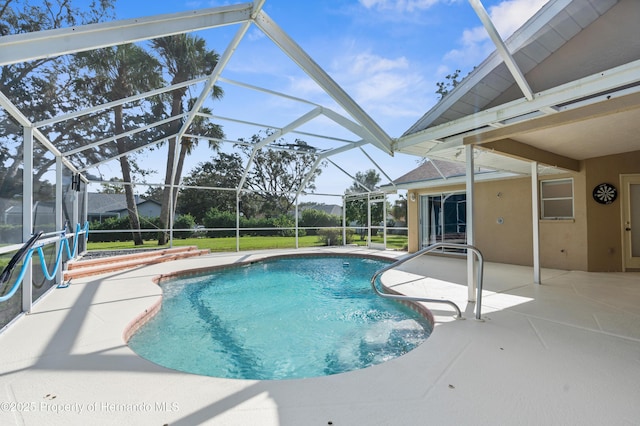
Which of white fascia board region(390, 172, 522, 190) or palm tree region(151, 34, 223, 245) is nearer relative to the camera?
palm tree region(151, 34, 223, 245)

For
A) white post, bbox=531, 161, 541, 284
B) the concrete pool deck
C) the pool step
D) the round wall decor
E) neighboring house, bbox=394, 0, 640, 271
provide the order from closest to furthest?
the concrete pool deck
neighboring house, bbox=394, 0, 640, 271
white post, bbox=531, 161, 541, 284
the pool step
the round wall decor

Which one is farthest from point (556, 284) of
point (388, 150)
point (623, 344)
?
point (388, 150)

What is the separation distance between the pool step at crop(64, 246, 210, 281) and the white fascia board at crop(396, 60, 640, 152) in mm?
7941

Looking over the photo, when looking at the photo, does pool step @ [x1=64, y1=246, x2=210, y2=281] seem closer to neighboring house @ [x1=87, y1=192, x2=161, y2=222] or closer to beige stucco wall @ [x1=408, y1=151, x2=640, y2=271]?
neighboring house @ [x1=87, y1=192, x2=161, y2=222]

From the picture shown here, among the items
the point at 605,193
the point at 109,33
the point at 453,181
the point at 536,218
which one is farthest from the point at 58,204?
the point at 605,193

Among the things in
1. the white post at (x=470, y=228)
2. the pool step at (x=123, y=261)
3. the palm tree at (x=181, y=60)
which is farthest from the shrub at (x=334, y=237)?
the white post at (x=470, y=228)

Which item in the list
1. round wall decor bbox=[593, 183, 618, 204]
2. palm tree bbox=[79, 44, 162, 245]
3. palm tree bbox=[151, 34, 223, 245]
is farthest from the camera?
round wall decor bbox=[593, 183, 618, 204]

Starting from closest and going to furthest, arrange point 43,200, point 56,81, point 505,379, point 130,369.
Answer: point 505,379
point 130,369
point 56,81
point 43,200

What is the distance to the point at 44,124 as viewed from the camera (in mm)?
3996

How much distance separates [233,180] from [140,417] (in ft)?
75.3

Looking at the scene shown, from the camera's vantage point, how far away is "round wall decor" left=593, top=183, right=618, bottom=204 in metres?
6.81

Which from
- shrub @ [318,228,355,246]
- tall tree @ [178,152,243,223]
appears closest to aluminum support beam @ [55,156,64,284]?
shrub @ [318,228,355,246]

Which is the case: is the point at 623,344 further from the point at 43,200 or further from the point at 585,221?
the point at 43,200

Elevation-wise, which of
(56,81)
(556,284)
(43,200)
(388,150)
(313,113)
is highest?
(313,113)
